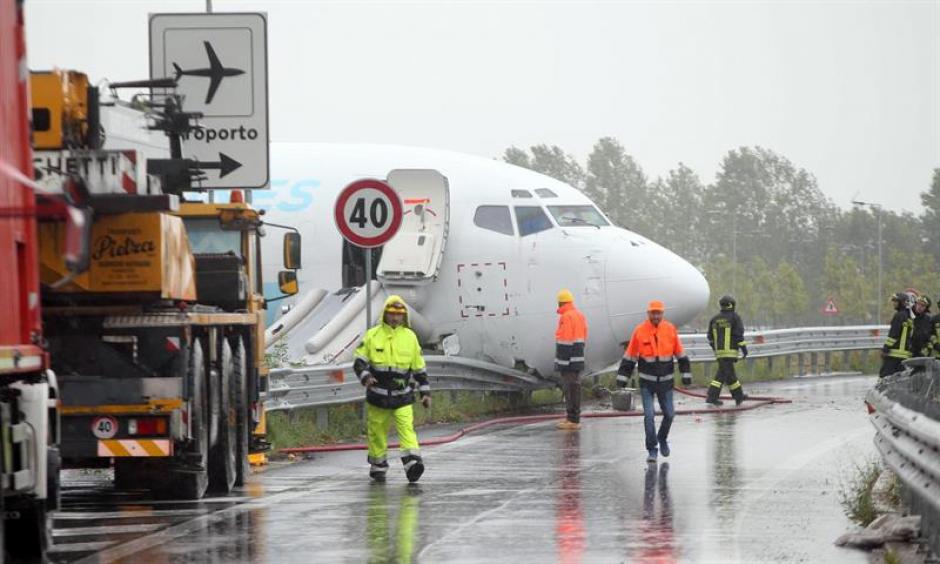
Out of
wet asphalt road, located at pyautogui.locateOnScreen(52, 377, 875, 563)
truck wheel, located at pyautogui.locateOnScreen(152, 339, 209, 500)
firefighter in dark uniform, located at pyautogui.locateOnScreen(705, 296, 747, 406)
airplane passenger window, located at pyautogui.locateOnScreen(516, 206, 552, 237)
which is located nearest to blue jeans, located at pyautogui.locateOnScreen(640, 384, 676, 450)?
wet asphalt road, located at pyautogui.locateOnScreen(52, 377, 875, 563)

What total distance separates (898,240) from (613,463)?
116046 mm

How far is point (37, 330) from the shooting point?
10.4 meters

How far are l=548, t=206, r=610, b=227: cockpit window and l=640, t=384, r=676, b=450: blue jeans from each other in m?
7.71

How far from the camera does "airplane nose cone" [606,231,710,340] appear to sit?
26.4 m

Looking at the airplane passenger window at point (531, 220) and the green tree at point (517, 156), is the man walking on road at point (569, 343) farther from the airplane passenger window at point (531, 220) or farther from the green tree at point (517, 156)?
the green tree at point (517, 156)

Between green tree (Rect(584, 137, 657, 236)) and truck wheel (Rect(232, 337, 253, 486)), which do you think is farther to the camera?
green tree (Rect(584, 137, 657, 236))

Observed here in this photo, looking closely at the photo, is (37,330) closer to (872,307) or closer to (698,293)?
(698,293)

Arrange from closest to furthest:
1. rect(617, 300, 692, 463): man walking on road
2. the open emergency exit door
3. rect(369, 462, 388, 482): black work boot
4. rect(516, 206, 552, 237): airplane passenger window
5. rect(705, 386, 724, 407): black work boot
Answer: rect(369, 462, 388, 482): black work boot
rect(617, 300, 692, 463): man walking on road
the open emergency exit door
rect(516, 206, 552, 237): airplane passenger window
rect(705, 386, 724, 407): black work boot

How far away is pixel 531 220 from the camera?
27.1 m

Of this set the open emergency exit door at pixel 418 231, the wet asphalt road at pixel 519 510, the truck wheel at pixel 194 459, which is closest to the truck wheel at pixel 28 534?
the wet asphalt road at pixel 519 510

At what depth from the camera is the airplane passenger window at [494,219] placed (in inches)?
1062

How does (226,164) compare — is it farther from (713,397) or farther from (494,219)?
(713,397)

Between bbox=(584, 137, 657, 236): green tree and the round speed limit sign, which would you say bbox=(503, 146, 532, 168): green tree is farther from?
the round speed limit sign

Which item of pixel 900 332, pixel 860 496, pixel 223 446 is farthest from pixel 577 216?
pixel 860 496
